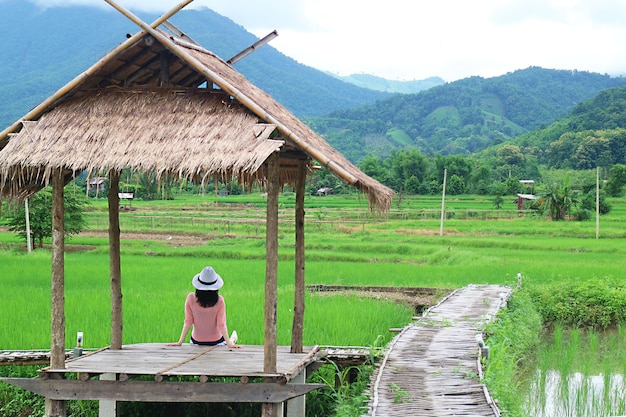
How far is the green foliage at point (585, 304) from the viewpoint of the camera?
11.9 meters

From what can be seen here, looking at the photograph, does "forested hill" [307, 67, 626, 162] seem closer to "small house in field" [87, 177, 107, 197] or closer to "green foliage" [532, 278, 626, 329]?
"green foliage" [532, 278, 626, 329]

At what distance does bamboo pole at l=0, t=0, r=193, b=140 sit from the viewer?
5598 mm

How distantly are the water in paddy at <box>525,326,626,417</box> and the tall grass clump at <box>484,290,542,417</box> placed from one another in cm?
19

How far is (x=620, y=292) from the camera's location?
39.5ft

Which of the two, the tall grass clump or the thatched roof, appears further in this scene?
the tall grass clump

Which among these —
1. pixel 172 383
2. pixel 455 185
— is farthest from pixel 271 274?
pixel 455 185

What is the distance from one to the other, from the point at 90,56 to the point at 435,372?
14688 cm

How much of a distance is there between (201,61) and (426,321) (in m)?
4.65

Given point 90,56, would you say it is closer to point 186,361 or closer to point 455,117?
point 455,117

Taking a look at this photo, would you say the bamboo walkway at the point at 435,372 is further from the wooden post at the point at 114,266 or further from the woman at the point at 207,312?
the wooden post at the point at 114,266

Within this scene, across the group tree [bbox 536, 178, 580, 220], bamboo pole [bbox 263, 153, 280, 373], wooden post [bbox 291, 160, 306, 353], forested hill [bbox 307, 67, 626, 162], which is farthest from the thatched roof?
forested hill [bbox 307, 67, 626, 162]

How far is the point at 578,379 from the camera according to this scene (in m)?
7.97

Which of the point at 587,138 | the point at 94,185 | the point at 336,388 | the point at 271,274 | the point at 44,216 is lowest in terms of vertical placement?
the point at 336,388

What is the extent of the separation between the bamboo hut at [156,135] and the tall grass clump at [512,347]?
1827 millimetres
